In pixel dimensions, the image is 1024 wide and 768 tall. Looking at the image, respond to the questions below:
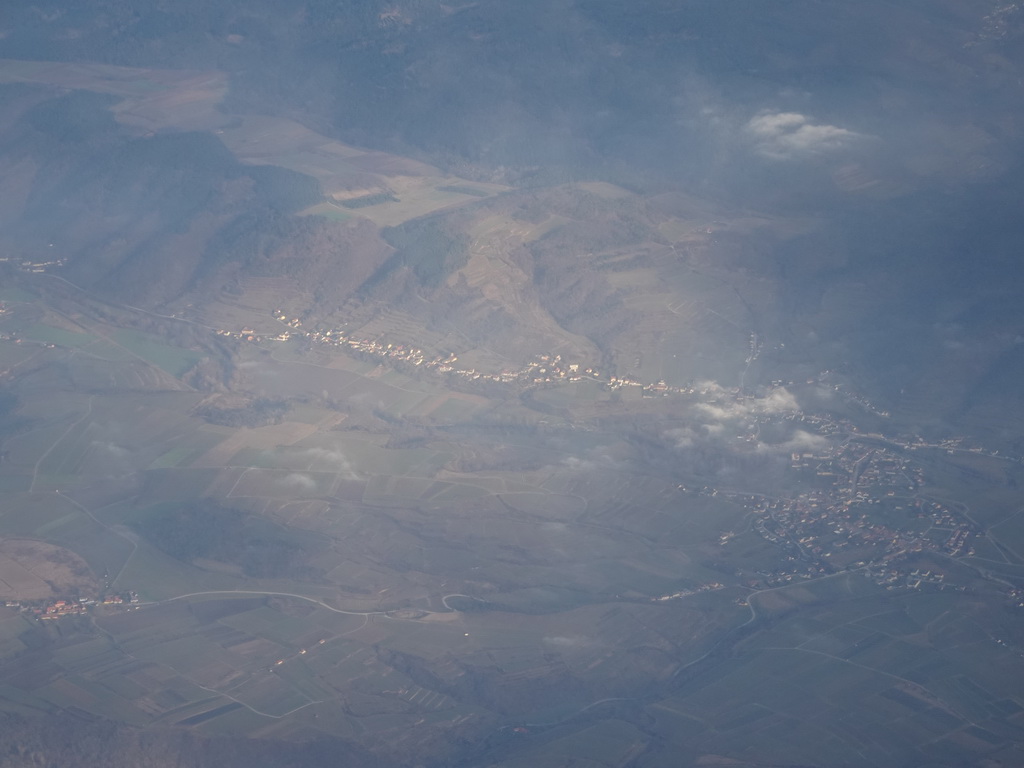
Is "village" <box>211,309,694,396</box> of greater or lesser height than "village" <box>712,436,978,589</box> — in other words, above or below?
above

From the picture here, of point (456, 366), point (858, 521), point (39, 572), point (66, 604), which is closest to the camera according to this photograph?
point (66, 604)

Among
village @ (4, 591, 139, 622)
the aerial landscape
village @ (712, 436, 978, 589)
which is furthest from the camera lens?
village @ (712, 436, 978, 589)

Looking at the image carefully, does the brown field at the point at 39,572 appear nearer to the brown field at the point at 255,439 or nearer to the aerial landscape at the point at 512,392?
the aerial landscape at the point at 512,392

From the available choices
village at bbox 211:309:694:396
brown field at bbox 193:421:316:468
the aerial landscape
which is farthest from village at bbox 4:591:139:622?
village at bbox 211:309:694:396

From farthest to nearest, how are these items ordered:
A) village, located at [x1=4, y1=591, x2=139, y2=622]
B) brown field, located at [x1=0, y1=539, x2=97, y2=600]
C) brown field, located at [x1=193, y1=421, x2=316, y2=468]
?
1. brown field, located at [x1=193, y1=421, x2=316, y2=468]
2. brown field, located at [x1=0, y1=539, x2=97, y2=600]
3. village, located at [x1=4, y1=591, x2=139, y2=622]

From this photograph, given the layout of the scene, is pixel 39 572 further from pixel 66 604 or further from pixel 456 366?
pixel 456 366

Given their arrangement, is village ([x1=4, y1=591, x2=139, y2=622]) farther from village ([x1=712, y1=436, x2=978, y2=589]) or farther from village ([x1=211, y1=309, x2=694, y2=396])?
village ([x1=712, y1=436, x2=978, y2=589])

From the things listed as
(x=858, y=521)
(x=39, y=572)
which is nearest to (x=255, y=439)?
(x=39, y=572)

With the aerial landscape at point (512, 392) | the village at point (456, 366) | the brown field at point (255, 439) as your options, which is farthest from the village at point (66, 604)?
the village at point (456, 366)
